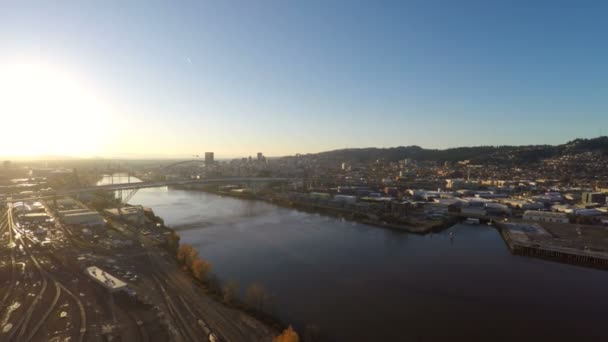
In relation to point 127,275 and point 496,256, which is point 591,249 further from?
point 127,275

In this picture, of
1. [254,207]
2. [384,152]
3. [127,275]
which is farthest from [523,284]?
[384,152]

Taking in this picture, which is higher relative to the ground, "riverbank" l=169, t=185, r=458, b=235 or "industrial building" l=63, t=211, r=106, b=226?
"industrial building" l=63, t=211, r=106, b=226

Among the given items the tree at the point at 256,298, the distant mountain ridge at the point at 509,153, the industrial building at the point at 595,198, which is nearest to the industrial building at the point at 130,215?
the tree at the point at 256,298

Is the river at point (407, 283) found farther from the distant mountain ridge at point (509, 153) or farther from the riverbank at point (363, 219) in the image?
the distant mountain ridge at point (509, 153)

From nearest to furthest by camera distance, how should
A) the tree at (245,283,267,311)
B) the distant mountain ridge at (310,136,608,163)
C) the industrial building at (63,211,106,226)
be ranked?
the tree at (245,283,267,311)
the industrial building at (63,211,106,226)
the distant mountain ridge at (310,136,608,163)

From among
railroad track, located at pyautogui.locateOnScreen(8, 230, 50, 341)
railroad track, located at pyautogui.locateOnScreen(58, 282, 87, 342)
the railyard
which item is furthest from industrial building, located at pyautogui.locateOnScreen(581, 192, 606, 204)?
railroad track, located at pyautogui.locateOnScreen(8, 230, 50, 341)

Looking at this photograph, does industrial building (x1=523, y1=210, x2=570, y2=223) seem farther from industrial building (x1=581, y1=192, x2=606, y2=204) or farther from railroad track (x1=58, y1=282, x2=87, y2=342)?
railroad track (x1=58, y1=282, x2=87, y2=342)
